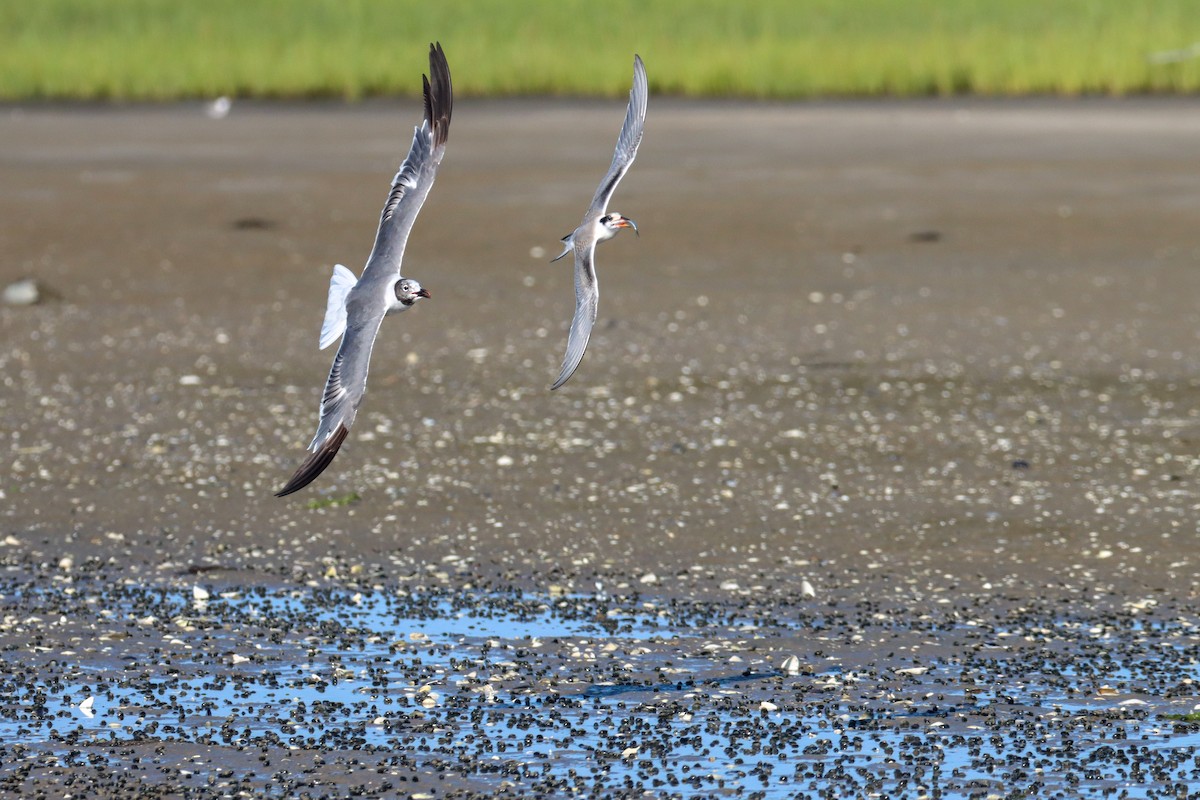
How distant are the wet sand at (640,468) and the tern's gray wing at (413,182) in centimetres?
213

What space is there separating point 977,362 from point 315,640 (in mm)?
7540

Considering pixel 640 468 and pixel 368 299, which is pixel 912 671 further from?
pixel 640 468

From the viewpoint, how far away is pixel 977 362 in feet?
54.5

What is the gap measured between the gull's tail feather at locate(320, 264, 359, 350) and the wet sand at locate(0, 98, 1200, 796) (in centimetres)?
189

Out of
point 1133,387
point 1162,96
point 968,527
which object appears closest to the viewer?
point 968,527

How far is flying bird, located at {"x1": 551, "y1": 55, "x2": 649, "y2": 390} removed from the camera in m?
7.74

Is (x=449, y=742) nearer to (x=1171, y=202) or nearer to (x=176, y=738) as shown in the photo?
(x=176, y=738)

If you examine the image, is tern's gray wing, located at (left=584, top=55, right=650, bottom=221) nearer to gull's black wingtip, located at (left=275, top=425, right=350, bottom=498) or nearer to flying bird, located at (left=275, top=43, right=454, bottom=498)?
flying bird, located at (left=275, top=43, right=454, bottom=498)

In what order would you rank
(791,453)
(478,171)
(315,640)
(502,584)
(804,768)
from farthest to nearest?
(478,171)
(791,453)
(502,584)
(315,640)
(804,768)

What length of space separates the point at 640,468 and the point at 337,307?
19.0ft

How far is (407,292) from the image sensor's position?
7777 millimetres

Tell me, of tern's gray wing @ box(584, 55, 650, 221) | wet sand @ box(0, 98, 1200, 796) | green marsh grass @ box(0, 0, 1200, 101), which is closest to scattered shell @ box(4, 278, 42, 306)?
wet sand @ box(0, 98, 1200, 796)

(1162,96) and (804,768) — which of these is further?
(1162,96)

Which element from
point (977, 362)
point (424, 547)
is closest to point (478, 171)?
point (977, 362)
